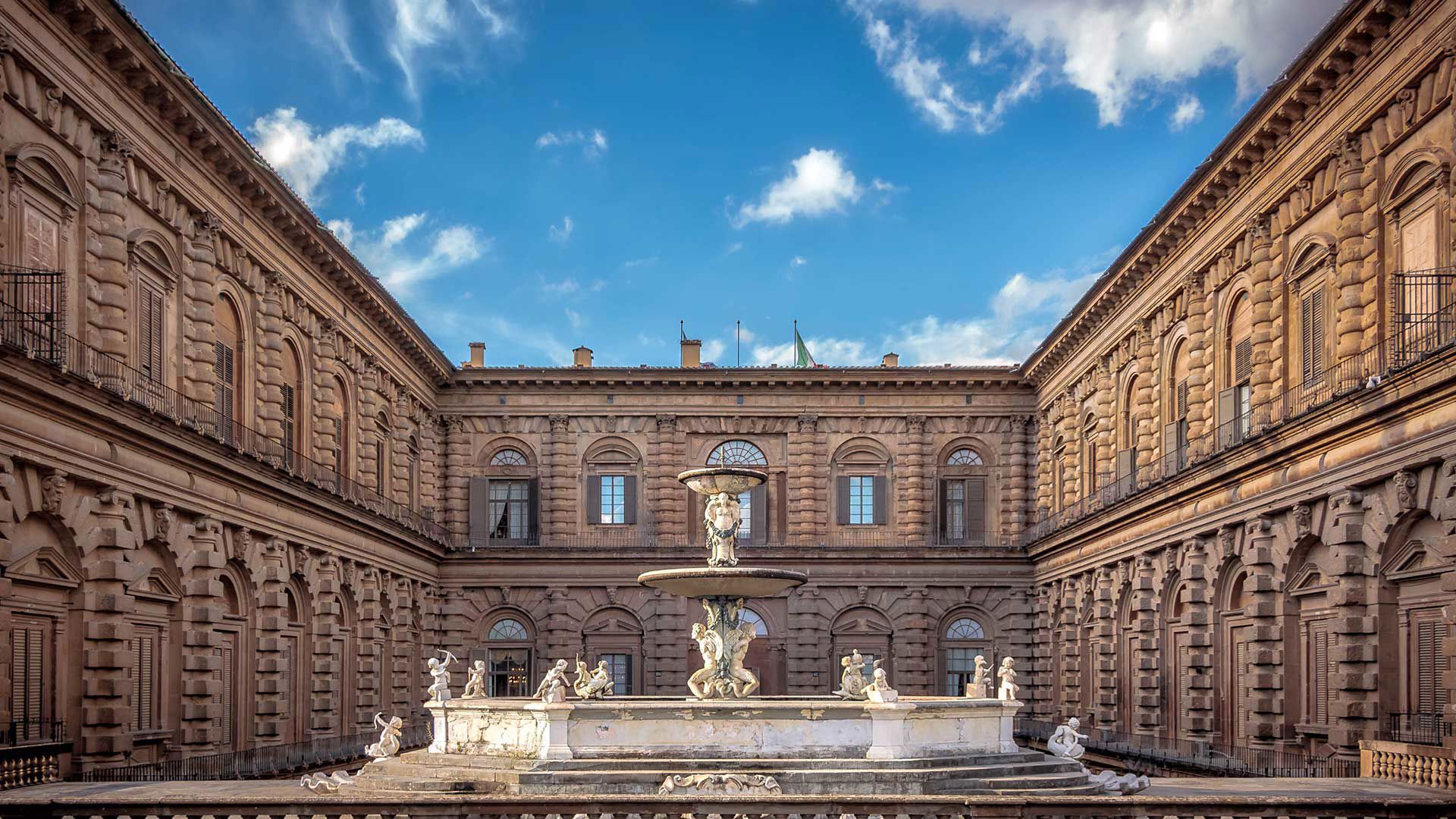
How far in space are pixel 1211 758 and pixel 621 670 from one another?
24.7m

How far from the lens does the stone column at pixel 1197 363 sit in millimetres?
35531

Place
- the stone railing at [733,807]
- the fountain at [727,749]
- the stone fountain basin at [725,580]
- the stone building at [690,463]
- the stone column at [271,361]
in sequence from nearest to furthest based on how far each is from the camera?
the stone railing at [733,807] < the fountain at [727,749] < the stone building at [690,463] < the stone fountain basin at [725,580] < the stone column at [271,361]

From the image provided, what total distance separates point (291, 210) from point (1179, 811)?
24.4 metres

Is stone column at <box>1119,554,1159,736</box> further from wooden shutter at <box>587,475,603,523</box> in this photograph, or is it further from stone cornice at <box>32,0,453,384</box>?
stone cornice at <box>32,0,453,384</box>

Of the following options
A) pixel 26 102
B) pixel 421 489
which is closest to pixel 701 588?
pixel 26 102

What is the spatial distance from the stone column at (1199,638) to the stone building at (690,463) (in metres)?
0.08

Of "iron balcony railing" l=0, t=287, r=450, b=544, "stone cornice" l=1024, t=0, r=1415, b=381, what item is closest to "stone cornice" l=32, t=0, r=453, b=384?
"iron balcony railing" l=0, t=287, r=450, b=544

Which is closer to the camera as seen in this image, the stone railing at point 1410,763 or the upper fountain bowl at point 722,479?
the stone railing at point 1410,763

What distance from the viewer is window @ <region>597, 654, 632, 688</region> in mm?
52625

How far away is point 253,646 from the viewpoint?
34281 mm

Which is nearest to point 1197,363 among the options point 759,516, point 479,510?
point 759,516

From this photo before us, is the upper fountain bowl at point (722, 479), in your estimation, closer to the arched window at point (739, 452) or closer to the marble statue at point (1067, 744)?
the marble statue at point (1067, 744)

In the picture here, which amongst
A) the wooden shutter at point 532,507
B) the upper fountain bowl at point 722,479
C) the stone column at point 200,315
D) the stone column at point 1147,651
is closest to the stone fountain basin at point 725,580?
the upper fountain bowl at point 722,479

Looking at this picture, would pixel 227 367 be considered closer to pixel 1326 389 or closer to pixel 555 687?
pixel 555 687
